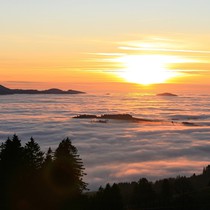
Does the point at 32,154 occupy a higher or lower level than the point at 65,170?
higher

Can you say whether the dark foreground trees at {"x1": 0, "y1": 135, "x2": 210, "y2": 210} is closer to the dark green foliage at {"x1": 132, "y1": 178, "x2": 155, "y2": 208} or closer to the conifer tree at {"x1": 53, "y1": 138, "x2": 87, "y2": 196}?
the conifer tree at {"x1": 53, "y1": 138, "x2": 87, "y2": 196}

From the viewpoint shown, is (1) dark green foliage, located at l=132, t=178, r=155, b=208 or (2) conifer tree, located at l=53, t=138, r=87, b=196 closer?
(2) conifer tree, located at l=53, t=138, r=87, b=196

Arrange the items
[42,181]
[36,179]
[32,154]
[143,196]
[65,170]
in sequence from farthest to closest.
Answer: [143,196] < [65,170] < [32,154] < [42,181] < [36,179]

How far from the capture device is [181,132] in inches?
6791

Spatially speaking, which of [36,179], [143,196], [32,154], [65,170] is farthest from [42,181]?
[143,196]

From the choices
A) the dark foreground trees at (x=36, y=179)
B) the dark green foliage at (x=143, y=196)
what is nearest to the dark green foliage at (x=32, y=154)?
the dark foreground trees at (x=36, y=179)

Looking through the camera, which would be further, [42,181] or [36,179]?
[42,181]

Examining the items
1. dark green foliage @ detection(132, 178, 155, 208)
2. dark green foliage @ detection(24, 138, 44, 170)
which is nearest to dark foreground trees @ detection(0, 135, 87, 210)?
dark green foliage @ detection(24, 138, 44, 170)

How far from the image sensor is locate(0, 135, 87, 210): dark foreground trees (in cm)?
3200

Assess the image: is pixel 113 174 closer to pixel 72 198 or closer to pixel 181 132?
pixel 72 198

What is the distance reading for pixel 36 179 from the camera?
34.5 metres

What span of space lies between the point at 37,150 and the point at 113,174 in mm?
53789

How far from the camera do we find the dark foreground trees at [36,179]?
32.0 metres

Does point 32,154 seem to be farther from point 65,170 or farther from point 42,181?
point 65,170
